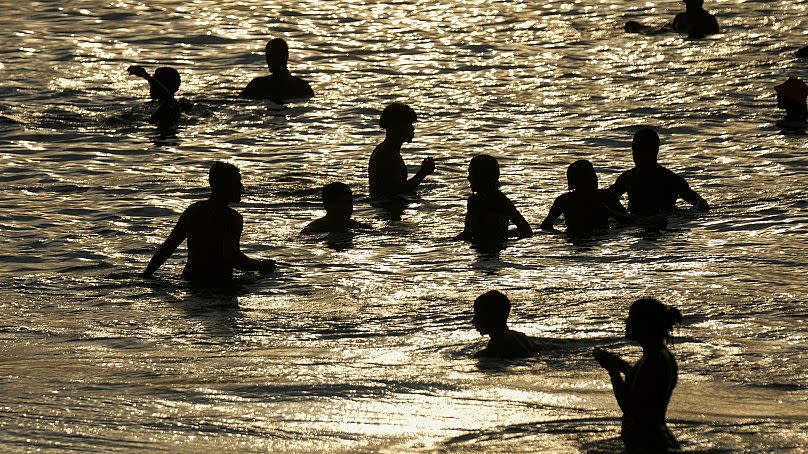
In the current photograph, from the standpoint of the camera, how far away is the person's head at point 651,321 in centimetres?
834

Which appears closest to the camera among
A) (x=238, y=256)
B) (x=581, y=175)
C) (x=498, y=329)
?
(x=498, y=329)

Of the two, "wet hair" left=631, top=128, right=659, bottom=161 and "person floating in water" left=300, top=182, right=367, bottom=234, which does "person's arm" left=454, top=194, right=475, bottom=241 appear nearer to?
"person floating in water" left=300, top=182, right=367, bottom=234

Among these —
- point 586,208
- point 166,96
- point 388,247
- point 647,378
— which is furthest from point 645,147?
point 166,96

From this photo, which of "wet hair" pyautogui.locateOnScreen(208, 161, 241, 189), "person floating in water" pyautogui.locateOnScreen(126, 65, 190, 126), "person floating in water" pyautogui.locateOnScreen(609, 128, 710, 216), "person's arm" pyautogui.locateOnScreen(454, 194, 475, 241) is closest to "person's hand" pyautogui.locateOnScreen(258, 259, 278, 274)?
"wet hair" pyautogui.locateOnScreen(208, 161, 241, 189)

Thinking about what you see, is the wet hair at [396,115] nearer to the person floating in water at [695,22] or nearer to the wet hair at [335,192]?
the wet hair at [335,192]

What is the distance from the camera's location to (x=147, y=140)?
20703mm

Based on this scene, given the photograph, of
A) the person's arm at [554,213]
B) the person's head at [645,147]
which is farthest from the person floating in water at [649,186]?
the person's arm at [554,213]

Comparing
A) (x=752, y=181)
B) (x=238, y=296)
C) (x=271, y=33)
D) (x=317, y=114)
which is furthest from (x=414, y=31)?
(x=238, y=296)

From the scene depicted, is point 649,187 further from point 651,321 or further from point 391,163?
point 651,321

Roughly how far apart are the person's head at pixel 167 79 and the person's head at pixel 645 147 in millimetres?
8166

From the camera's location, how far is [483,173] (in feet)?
48.6

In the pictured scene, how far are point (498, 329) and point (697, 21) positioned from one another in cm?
1787

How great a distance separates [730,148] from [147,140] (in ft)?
25.5

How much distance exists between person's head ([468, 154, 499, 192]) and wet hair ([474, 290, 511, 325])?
167 inches
